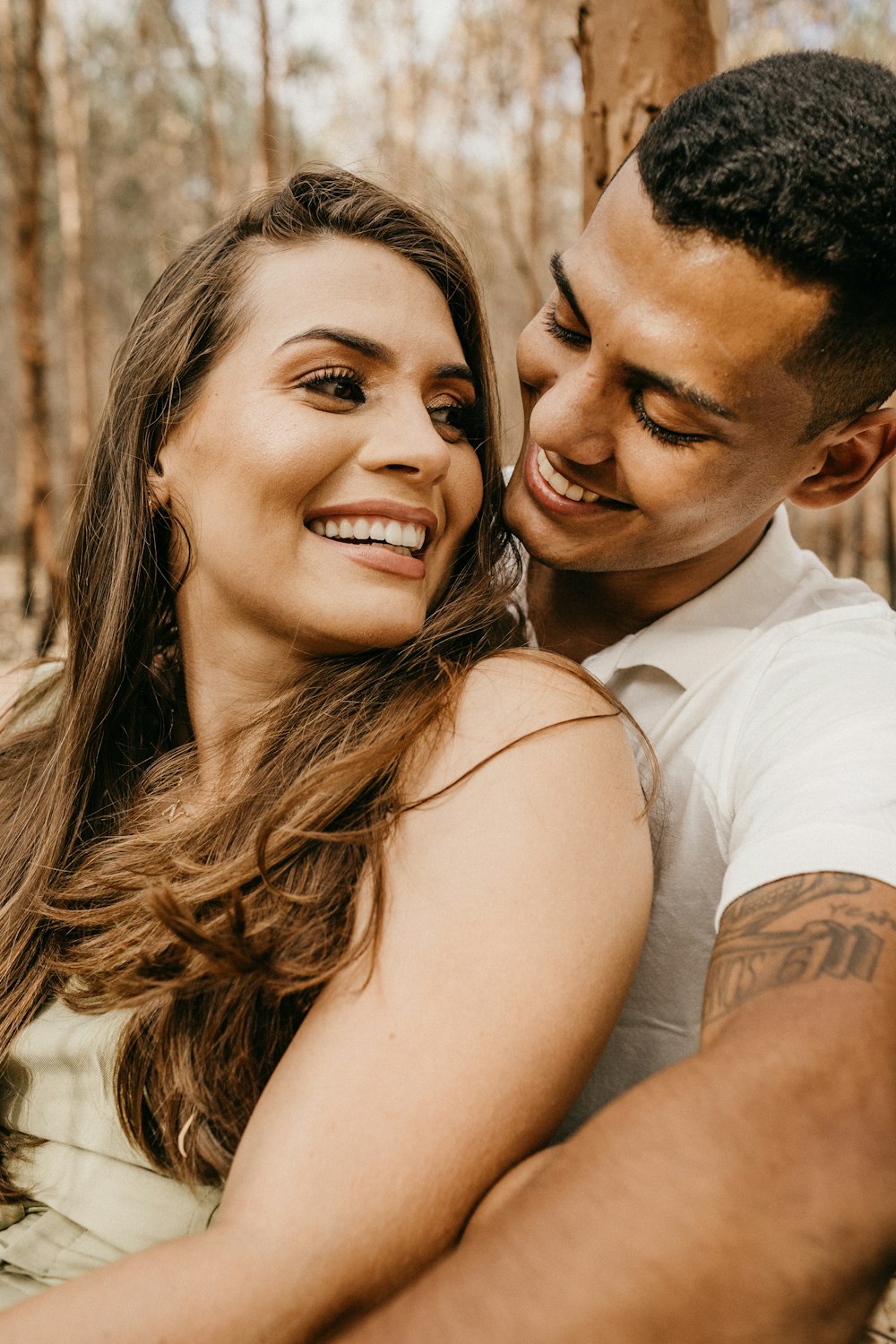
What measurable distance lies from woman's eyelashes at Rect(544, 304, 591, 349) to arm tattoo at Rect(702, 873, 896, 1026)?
1.16 m

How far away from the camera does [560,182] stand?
16953 millimetres

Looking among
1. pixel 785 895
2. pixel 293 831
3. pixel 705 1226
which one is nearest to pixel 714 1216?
pixel 705 1226

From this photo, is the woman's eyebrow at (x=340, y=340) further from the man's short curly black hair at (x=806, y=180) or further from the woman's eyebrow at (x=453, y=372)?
the man's short curly black hair at (x=806, y=180)

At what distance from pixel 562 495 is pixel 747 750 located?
2.19 feet

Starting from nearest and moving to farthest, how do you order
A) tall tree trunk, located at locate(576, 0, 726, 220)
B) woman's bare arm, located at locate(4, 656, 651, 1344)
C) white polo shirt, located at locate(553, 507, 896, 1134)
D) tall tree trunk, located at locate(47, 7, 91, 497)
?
1. woman's bare arm, located at locate(4, 656, 651, 1344)
2. white polo shirt, located at locate(553, 507, 896, 1134)
3. tall tree trunk, located at locate(576, 0, 726, 220)
4. tall tree trunk, located at locate(47, 7, 91, 497)

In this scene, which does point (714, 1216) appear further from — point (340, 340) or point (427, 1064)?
point (340, 340)

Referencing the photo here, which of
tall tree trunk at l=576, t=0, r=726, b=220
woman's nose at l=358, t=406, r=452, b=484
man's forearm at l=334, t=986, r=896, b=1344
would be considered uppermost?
tall tree trunk at l=576, t=0, r=726, b=220

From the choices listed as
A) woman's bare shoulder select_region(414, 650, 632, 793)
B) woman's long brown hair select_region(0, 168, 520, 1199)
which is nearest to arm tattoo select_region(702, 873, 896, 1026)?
woman's bare shoulder select_region(414, 650, 632, 793)

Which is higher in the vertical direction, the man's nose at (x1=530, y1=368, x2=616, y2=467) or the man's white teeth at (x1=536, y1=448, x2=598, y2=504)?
the man's nose at (x1=530, y1=368, x2=616, y2=467)

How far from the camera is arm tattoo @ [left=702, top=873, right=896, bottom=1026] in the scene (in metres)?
1.19

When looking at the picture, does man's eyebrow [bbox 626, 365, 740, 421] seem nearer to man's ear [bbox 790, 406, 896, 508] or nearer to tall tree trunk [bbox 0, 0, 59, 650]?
man's ear [bbox 790, 406, 896, 508]

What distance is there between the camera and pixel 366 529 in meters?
1.80

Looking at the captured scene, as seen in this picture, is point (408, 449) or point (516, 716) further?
point (408, 449)

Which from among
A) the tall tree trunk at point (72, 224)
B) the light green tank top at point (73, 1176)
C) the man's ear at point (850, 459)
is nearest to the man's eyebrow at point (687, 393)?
the man's ear at point (850, 459)
